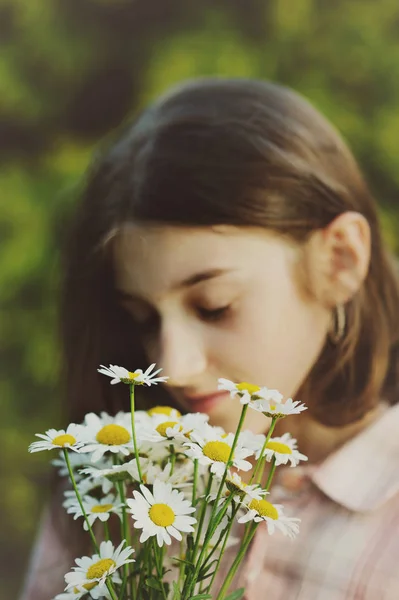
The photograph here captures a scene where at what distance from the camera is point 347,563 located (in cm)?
90

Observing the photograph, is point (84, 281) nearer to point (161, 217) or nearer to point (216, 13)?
point (161, 217)

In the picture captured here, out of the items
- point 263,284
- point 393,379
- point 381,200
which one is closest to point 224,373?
point 263,284

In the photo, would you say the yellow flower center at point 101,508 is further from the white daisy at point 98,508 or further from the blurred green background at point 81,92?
the blurred green background at point 81,92

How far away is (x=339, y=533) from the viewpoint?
932mm

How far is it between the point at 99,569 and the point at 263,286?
456mm

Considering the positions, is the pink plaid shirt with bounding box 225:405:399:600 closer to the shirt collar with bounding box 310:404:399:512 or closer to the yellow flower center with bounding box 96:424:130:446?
the shirt collar with bounding box 310:404:399:512

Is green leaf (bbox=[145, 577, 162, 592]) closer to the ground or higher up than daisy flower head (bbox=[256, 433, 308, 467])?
closer to the ground

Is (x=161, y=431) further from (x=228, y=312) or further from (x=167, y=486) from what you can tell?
(x=228, y=312)

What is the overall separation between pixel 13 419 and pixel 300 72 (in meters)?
0.70

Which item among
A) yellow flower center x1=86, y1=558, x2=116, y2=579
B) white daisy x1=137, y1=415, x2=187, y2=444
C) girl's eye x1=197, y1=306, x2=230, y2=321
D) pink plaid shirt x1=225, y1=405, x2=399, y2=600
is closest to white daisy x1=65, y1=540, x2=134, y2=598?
yellow flower center x1=86, y1=558, x2=116, y2=579

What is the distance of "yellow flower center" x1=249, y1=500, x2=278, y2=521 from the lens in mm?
665

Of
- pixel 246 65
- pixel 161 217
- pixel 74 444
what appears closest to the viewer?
pixel 74 444

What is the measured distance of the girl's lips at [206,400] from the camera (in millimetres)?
1004

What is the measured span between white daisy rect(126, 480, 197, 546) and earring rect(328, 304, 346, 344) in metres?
0.40
